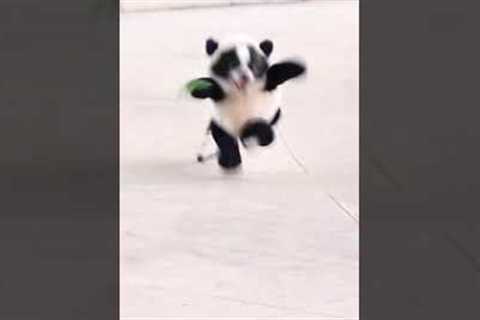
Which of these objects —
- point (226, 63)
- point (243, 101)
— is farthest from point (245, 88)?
point (226, 63)

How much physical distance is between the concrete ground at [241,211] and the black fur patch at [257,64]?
0.58 m

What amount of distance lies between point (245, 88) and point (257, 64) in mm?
142

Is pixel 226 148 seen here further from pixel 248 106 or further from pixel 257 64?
pixel 257 64

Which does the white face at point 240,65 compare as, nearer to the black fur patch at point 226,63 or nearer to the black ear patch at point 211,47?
the black fur patch at point 226,63

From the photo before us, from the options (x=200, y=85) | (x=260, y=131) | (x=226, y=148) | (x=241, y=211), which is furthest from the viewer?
(x=226, y=148)

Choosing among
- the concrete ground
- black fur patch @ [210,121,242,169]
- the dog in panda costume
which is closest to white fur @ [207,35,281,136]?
the dog in panda costume

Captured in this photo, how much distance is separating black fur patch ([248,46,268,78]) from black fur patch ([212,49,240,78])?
7 cm

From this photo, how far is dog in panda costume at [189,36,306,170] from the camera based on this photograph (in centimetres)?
671

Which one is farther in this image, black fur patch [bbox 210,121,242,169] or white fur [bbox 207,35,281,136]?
black fur patch [bbox 210,121,242,169]

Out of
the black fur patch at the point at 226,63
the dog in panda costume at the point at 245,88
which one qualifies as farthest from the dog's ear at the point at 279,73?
the black fur patch at the point at 226,63

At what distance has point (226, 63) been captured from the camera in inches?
266

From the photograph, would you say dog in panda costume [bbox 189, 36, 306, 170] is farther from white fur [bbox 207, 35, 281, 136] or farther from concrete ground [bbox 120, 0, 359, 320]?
concrete ground [bbox 120, 0, 359, 320]
